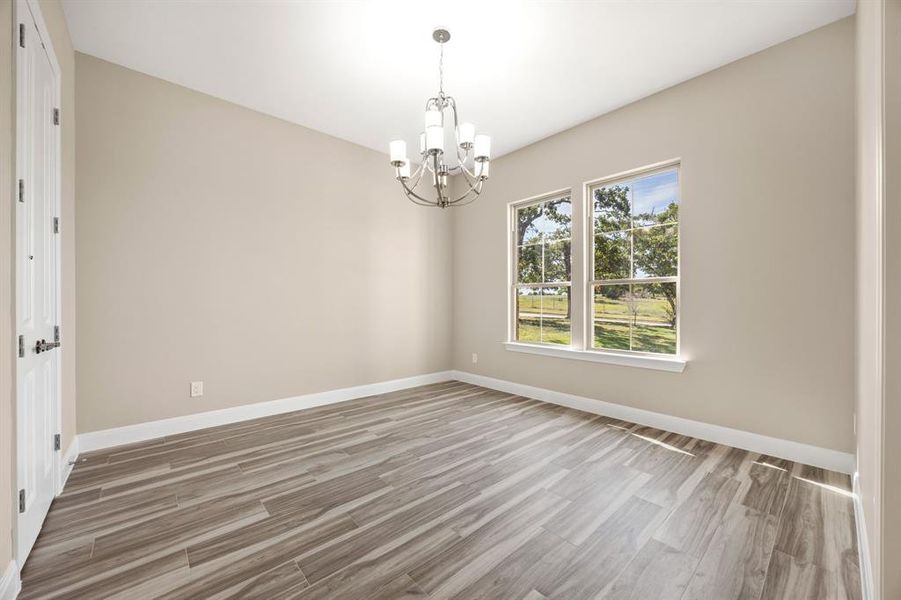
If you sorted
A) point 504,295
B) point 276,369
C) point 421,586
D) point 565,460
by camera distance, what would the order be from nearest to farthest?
1. point 421,586
2. point 565,460
3. point 276,369
4. point 504,295

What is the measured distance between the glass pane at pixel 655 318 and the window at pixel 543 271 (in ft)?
2.38

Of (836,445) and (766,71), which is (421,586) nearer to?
(836,445)

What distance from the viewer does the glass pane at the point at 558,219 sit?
425 centimetres

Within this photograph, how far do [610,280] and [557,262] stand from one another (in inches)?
28.6

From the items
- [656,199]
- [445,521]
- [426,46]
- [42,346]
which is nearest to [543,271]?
[656,199]

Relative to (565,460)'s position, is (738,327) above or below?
above

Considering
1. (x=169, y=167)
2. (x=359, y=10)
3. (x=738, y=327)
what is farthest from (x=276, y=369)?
(x=738, y=327)

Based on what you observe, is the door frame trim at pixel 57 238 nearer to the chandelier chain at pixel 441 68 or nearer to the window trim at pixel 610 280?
the chandelier chain at pixel 441 68

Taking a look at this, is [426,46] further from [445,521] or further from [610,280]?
[445,521]

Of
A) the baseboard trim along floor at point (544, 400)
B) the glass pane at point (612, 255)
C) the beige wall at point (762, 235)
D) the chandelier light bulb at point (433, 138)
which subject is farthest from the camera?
the glass pane at point (612, 255)

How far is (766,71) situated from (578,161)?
1.58 m

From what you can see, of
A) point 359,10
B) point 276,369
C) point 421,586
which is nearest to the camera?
point 421,586

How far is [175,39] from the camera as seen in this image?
2.73 metres

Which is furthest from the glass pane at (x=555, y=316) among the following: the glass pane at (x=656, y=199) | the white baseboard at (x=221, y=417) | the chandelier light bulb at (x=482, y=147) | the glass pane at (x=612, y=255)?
the chandelier light bulb at (x=482, y=147)
